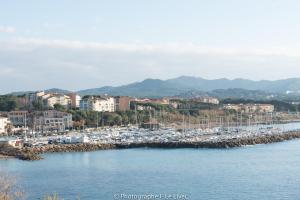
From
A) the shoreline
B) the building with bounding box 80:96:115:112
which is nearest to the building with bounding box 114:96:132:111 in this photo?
the building with bounding box 80:96:115:112

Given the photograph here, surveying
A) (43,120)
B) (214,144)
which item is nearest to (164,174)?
(214,144)

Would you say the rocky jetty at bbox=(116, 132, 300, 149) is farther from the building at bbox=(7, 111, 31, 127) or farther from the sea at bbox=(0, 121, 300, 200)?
the building at bbox=(7, 111, 31, 127)

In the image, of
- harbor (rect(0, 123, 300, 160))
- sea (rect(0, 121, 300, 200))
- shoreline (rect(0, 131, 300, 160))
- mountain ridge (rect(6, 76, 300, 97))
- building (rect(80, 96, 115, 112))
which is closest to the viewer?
sea (rect(0, 121, 300, 200))

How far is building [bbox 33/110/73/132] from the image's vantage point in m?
31.4

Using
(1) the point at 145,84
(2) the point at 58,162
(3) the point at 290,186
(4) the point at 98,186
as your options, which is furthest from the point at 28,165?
(1) the point at 145,84

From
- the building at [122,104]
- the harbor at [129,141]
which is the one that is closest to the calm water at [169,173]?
the harbor at [129,141]

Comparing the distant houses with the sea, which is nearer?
the sea

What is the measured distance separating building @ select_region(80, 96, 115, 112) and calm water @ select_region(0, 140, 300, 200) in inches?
585

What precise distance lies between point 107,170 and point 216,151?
245 inches

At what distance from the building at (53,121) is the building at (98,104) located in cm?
489

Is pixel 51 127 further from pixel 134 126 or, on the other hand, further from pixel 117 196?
pixel 117 196

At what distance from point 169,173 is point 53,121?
1699 cm

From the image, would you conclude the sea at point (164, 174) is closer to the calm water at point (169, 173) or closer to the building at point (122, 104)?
the calm water at point (169, 173)

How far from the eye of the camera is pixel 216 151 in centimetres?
2191
